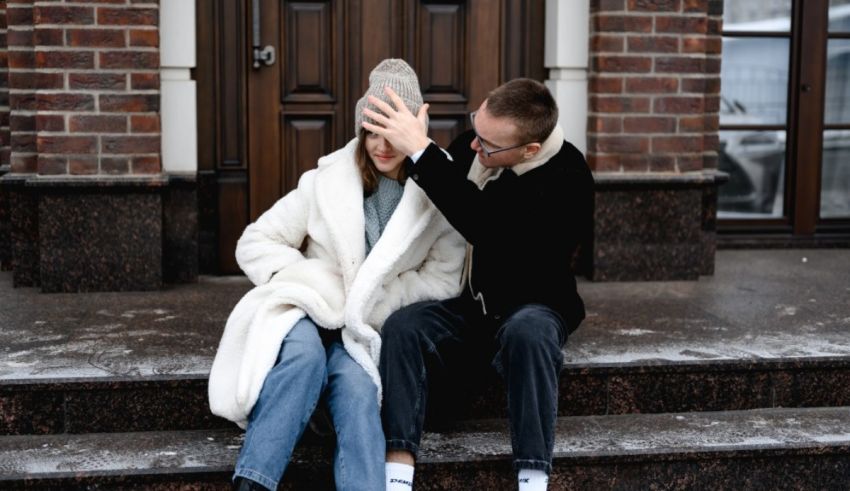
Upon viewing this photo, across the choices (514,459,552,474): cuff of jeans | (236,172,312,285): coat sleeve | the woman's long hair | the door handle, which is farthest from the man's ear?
the door handle

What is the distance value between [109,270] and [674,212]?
100 inches

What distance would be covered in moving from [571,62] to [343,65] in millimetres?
1057

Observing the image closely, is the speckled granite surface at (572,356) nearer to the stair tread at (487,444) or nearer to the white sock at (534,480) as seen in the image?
the stair tread at (487,444)

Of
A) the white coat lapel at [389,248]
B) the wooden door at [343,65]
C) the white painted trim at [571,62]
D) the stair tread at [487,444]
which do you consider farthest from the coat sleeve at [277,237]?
the white painted trim at [571,62]

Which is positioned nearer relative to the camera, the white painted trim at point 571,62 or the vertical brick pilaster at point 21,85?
the vertical brick pilaster at point 21,85

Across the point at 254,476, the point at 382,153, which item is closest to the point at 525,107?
the point at 382,153

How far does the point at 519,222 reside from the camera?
11.1 ft

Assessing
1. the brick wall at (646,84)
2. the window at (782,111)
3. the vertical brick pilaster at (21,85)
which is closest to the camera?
the vertical brick pilaster at (21,85)

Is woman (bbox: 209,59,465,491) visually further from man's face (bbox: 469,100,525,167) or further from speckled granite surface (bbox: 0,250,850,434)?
speckled granite surface (bbox: 0,250,850,434)

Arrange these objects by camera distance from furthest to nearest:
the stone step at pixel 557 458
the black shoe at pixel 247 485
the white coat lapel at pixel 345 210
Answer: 1. the white coat lapel at pixel 345 210
2. the stone step at pixel 557 458
3. the black shoe at pixel 247 485

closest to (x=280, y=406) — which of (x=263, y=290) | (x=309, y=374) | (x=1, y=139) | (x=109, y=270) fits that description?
(x=309, y=374)

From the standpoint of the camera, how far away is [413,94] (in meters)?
3.53

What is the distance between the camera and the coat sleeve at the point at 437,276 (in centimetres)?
355

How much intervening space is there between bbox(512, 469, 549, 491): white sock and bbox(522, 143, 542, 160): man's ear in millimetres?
910
